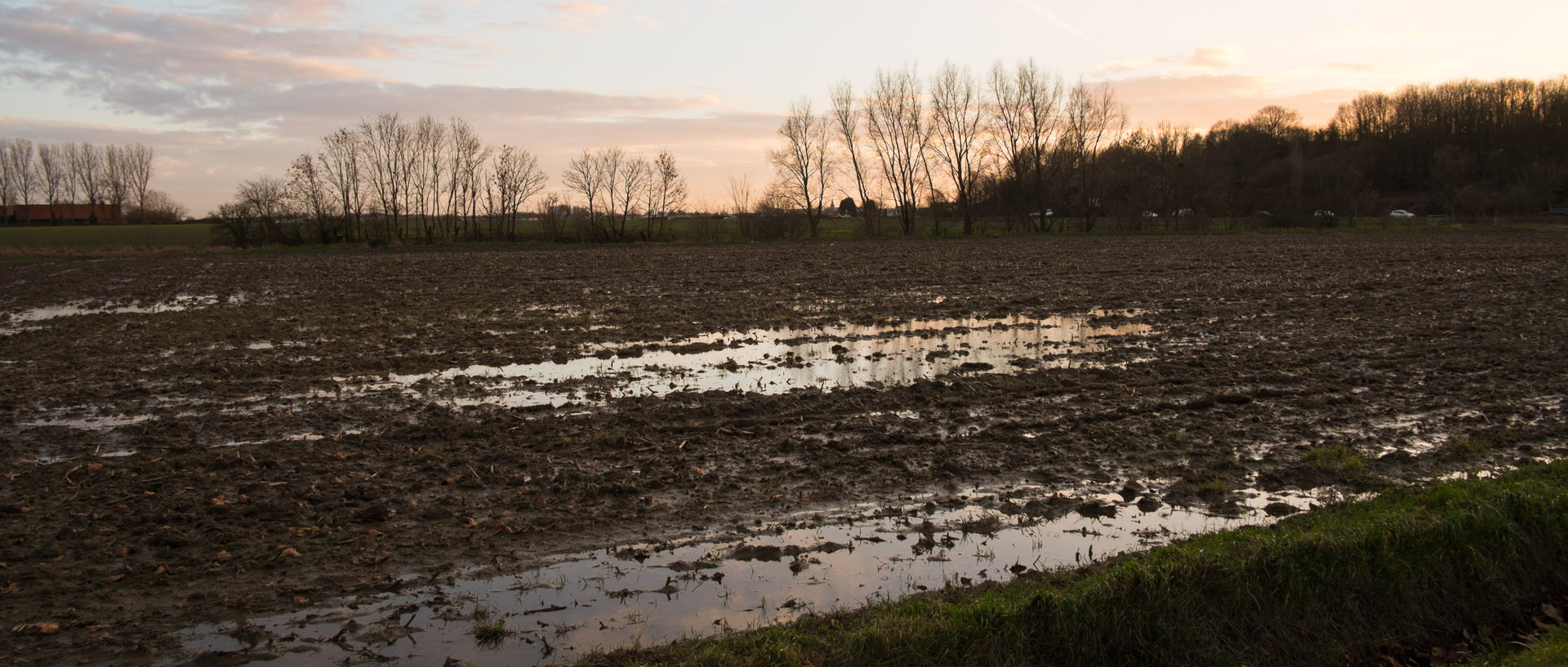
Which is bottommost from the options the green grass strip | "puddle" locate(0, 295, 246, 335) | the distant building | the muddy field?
the green grass strip

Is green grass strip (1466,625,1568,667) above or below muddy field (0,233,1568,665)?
below

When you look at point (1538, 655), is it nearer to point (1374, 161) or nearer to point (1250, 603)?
point (1250, 603)

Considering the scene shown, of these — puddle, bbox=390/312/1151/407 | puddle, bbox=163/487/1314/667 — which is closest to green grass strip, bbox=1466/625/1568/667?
puddle, bbox=163/487/1314/667

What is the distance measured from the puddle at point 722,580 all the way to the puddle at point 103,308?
18176 millimetres

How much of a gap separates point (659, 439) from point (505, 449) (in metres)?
1.48

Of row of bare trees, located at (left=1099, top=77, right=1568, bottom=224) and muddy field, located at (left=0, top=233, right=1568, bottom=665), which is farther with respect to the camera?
row of bare trees, located at (left=1099, top=77, right=1568, bottom=224)

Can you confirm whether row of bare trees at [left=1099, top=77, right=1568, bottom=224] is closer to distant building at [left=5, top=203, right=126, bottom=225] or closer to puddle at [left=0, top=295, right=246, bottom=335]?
puddle at [left=0, top=295, right=246, bottom=335]

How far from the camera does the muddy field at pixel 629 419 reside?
6.31 m

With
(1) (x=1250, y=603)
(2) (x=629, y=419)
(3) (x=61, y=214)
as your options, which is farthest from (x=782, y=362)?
(3) (x=61, y=214)

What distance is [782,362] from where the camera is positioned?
13.1m

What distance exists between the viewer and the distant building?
9456 cm

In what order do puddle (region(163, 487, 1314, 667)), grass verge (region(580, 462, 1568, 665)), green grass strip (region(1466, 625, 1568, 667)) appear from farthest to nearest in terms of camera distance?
1. puddle (region(163, 487, 1314, 667))
2. grass verge (region(580, 462, 1568, 665))
3. green grass strip (region(1466, 625, 1568, 667))

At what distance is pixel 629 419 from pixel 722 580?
13.6ft

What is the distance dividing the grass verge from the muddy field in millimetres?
1340
